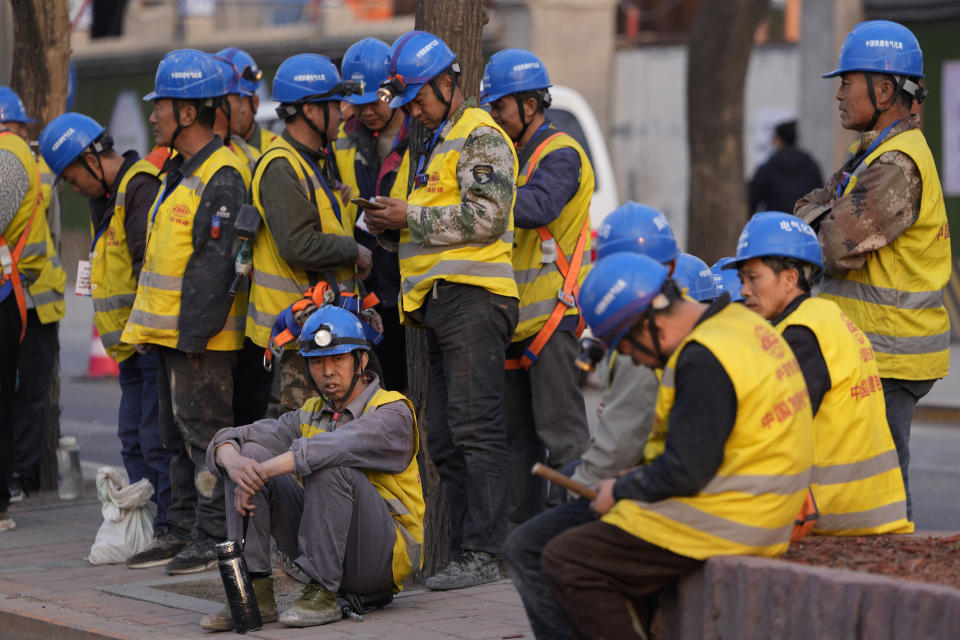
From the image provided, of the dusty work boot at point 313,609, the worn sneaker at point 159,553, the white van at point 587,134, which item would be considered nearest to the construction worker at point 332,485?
the dusty work boot at point 313,609

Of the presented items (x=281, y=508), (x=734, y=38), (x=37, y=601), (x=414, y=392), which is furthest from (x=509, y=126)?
(x=734, y=38)

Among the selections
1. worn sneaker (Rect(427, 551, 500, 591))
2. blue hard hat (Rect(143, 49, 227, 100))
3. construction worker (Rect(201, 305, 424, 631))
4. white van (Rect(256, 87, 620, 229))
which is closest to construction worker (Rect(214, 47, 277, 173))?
blue hard hat (Rect(143, 49, 227, 100))

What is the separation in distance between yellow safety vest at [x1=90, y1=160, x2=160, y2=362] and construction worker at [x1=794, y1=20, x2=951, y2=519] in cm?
325

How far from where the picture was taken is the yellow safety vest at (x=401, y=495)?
229 inches

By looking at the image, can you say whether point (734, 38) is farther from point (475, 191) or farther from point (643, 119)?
point (475, 191)

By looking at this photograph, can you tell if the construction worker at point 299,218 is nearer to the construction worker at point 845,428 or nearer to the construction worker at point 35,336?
the construction worker at point 35,336

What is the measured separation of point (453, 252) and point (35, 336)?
3.29 m

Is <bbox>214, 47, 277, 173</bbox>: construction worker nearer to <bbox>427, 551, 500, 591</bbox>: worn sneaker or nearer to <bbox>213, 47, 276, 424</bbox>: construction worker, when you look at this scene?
<bbox>213, 47, 276, 424</bbox>: construction worker

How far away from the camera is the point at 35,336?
8.39m

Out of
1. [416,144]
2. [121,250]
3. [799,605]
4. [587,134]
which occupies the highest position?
[587,134]

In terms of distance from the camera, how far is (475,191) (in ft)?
19.6

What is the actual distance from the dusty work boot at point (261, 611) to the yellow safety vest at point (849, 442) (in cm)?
207

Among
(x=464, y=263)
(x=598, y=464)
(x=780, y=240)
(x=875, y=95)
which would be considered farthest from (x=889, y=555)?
(x=464, y=263)

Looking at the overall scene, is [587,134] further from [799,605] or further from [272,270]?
[799,605]
